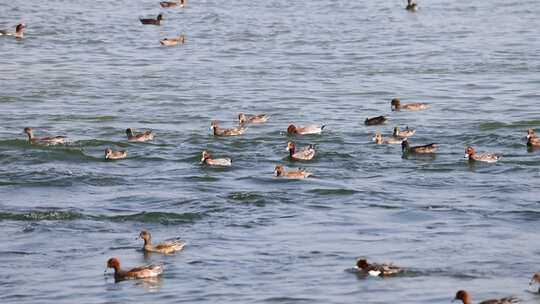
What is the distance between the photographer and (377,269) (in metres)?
21.7

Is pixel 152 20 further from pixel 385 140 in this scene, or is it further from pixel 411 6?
pixel 385 140

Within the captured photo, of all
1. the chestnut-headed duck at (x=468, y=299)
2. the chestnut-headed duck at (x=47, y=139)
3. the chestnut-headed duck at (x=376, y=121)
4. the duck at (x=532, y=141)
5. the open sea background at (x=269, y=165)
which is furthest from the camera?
the chestnut-headed duck at (x=376, y=121)

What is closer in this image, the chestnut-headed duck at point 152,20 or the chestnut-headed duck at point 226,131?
the chestnut-headed duck at point 226,131

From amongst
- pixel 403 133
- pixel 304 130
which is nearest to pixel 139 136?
pixel 304 130

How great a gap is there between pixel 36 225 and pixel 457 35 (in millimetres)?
25403

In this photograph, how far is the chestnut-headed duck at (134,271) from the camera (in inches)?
850

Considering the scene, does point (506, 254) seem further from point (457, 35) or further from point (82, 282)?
point (457, 35)

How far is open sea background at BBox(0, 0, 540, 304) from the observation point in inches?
869

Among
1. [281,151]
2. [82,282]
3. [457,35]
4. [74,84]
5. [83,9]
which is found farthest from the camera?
[83,9]

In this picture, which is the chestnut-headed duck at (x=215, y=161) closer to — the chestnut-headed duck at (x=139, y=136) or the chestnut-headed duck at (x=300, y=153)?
the chestnut-headed duck at (x=300, y=153)

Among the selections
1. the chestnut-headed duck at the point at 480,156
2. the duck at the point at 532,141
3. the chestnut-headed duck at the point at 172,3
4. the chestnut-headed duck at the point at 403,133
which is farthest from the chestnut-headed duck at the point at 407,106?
the chestnut-headed duck at the point at 172,3

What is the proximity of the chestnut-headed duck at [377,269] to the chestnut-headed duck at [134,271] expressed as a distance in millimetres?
3025

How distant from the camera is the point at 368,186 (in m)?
27.5

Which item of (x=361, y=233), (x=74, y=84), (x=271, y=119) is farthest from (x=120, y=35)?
(x=361, y=233)
